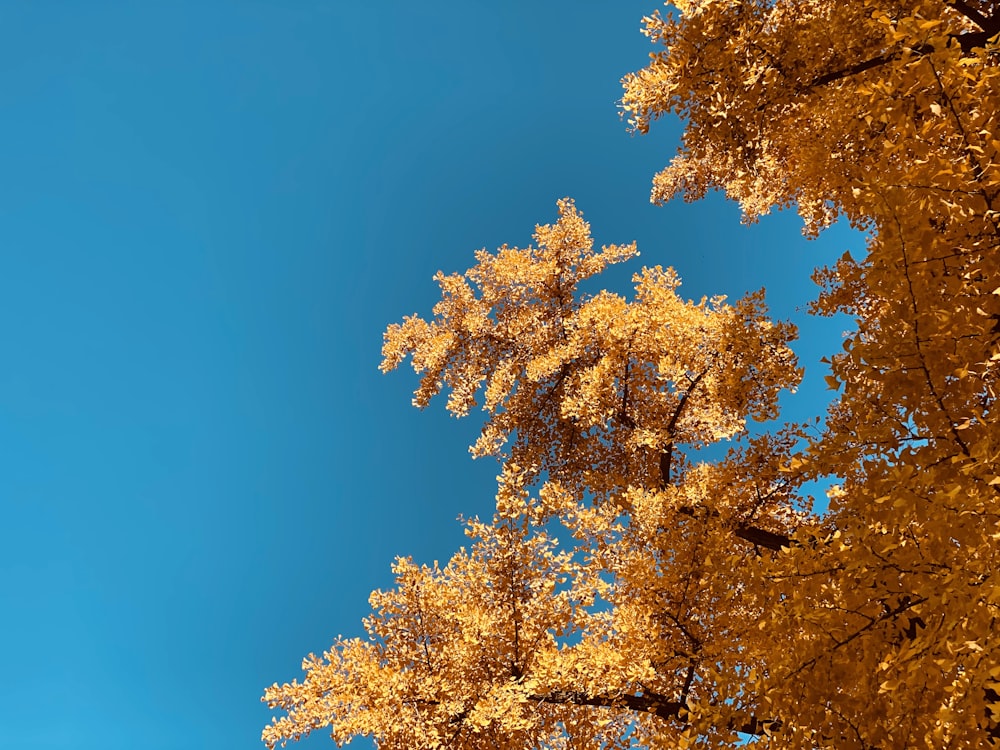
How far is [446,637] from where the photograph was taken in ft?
26.3

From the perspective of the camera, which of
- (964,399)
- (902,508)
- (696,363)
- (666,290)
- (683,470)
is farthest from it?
(683,470)

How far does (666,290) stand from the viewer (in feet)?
30.7

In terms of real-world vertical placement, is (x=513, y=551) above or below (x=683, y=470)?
below

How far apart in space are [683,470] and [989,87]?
7413mm

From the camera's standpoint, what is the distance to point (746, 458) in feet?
25.3

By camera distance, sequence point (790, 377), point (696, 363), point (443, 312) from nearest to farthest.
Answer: point (790, 377) → point (696, 363) → point (443, 312)

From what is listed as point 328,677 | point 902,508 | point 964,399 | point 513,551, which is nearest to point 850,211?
point 964,399

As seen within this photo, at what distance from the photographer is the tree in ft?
9.72

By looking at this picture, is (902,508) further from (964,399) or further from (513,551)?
(513,551)

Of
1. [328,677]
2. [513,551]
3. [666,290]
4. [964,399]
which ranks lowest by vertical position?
[964,399]

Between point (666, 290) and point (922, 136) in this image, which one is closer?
point (922, 136)

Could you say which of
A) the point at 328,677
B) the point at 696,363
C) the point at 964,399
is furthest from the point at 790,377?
the point at 328,677

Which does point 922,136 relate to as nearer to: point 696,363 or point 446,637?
point 696,363

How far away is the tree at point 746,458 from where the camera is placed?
2.96 meters
